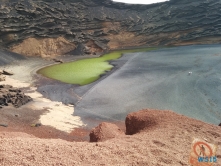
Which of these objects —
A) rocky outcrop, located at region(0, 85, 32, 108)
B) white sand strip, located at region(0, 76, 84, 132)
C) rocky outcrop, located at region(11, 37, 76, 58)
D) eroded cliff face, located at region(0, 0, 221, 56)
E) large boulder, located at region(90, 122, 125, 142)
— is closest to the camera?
large boulder, located at region(90, 122, 125, 142)

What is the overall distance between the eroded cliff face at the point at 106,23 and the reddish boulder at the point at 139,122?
1535 inches

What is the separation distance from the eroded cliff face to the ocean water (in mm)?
26760

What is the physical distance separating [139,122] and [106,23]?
2159 inches

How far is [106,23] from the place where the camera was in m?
63.0

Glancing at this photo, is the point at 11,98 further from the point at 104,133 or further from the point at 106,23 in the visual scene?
the point at 106,23

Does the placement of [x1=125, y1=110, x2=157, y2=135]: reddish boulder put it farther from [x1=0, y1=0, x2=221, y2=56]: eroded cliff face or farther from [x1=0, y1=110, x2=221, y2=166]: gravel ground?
[x1=0, y1=0, x2=221, y2=56]: eroded cliff face

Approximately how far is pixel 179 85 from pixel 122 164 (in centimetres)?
1847

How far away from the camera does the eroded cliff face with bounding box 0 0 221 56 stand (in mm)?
47250

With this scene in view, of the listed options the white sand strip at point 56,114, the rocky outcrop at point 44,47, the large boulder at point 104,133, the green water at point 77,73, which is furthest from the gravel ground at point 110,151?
the rocky outcrop at point 44,47

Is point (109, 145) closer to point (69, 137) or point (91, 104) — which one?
point (69, 137)

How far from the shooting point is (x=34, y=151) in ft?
21.5

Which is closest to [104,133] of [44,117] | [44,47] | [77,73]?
[44,117]

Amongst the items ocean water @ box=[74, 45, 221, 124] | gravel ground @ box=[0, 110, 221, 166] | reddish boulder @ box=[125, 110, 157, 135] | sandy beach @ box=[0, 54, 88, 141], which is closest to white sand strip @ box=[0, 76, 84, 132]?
sandy beach @ box=[0, 54, 88, 141]

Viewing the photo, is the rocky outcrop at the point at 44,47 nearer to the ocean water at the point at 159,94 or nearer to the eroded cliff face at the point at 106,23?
the eroded cliff face at the point at 106,23
